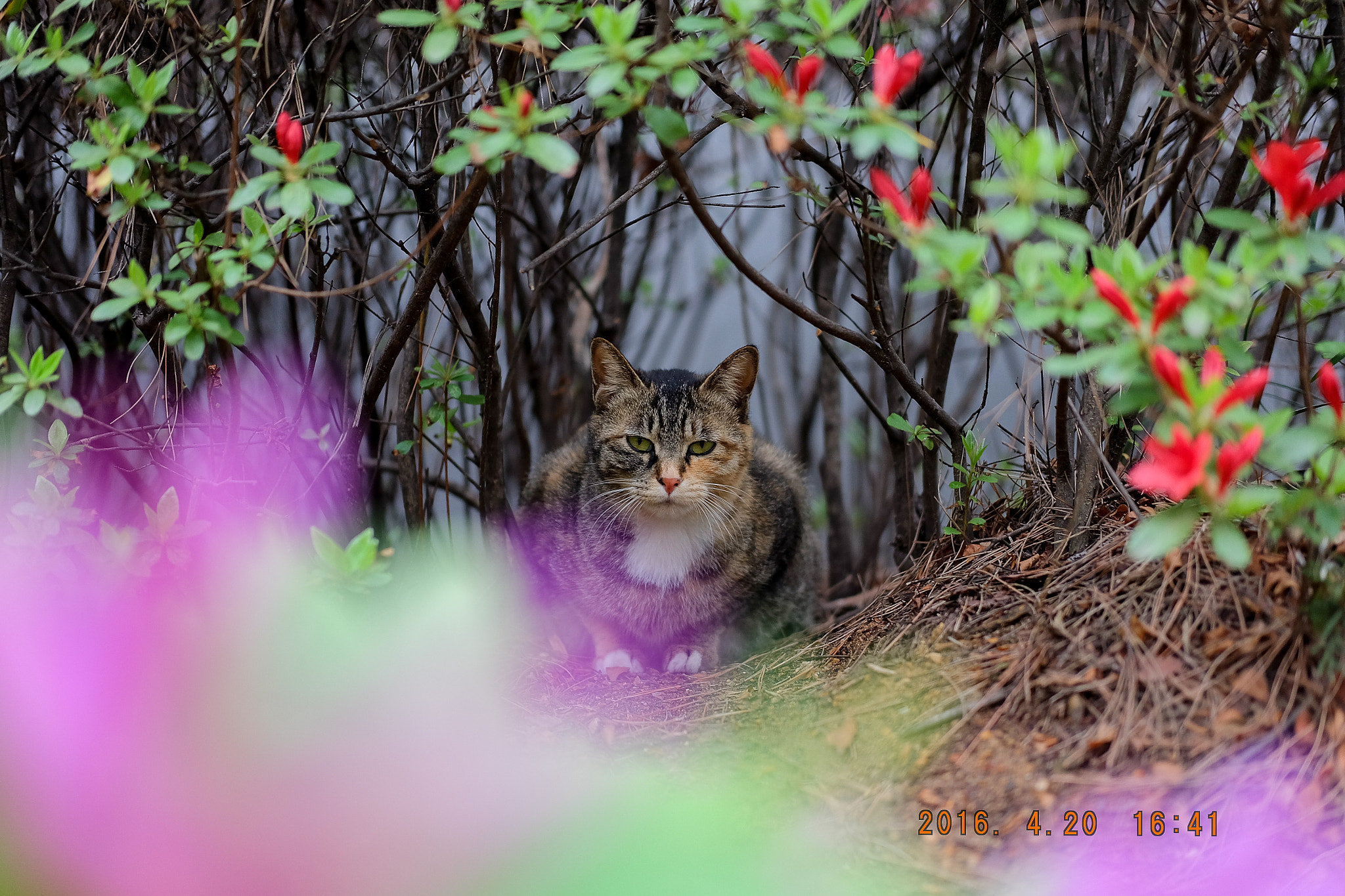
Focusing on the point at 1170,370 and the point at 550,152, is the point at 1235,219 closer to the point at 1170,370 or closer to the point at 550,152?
the point at 1170,370

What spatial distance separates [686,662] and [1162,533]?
1956mm

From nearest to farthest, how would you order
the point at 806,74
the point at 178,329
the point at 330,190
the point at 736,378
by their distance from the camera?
the point at 806,74 < the point at 330,190 < the point at 178,329 < the point at 736,378

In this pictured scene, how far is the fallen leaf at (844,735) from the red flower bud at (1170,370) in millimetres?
1007

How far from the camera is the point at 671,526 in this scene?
3.14 meters

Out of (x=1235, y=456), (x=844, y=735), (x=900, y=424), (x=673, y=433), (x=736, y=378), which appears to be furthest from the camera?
(x=736, y=378)

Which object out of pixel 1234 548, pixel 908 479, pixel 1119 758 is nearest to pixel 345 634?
pixel 1119 758

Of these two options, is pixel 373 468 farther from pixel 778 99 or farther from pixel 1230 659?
pixel 1230 659

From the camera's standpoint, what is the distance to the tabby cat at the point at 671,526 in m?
3.13

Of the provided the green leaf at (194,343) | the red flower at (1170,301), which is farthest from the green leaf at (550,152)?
the red flower at (1170,301)

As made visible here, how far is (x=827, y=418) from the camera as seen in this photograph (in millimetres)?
4445

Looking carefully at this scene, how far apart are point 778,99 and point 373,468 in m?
2.61

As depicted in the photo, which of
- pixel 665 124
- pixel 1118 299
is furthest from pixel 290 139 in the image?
pixel 1118 299

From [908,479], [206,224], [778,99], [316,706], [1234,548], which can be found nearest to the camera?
[1234,548]

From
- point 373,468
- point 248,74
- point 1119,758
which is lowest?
point 1119,758
